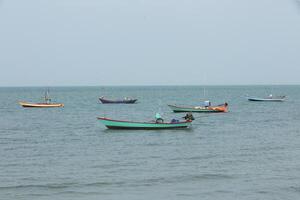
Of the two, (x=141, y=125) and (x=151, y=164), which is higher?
(x=141, y=125)

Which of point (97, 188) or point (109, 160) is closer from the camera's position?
point (97, 188)

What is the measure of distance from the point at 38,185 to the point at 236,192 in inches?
307

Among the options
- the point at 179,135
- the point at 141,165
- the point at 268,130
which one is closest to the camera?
the point at 141,165

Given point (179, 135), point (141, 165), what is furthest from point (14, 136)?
point (141, 165)

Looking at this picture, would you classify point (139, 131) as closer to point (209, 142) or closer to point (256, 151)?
point (209, 142)

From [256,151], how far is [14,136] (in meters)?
19.3

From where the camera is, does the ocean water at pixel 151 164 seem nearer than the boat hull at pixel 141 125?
Yes

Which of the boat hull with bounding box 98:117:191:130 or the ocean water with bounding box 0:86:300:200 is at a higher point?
the boat hull with bounding box 98:117:191:130

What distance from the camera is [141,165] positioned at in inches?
997

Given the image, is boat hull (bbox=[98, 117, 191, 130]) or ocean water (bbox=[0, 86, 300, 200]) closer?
ocean water (bbox=[0, 86, 300, 200])

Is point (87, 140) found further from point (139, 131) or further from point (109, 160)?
point (109, 160)

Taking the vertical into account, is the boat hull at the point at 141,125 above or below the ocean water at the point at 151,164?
above

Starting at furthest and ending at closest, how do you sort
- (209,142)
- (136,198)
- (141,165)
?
(209,142) → (141,165) → (136,198)

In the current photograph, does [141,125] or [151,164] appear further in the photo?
[141,125]
